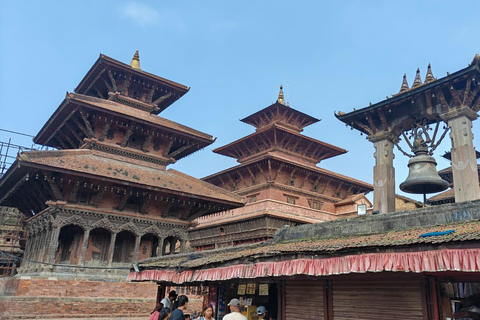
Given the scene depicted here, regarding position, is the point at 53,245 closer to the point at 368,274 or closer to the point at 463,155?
the point at 368,274

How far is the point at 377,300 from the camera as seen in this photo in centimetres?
702

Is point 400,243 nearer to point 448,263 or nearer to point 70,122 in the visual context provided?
point 448,263

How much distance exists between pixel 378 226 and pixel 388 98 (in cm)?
629

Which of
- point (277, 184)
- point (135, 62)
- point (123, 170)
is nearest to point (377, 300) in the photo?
point (123, 170)

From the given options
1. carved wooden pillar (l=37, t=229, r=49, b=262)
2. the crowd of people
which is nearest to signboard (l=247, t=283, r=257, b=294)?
the crowd of people

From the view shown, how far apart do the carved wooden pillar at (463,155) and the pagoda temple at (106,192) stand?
12741mm

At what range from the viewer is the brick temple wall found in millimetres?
14867

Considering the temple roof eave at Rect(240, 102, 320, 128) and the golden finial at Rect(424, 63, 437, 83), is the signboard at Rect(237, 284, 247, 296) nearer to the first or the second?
the golden finial at Rect(424, 63, 437, 83)

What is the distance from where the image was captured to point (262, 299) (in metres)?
9.79

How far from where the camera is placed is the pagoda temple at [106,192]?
1745cm

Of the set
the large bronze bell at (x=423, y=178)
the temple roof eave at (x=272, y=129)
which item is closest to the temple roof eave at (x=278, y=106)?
the temple roof eave at (x=272, y=129)

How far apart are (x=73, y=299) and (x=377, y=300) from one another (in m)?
13.4

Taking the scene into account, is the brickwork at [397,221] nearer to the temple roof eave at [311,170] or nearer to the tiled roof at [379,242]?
the tiled roof at [379,242]

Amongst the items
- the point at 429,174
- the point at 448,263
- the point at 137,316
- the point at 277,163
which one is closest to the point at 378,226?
the point at 429,174
